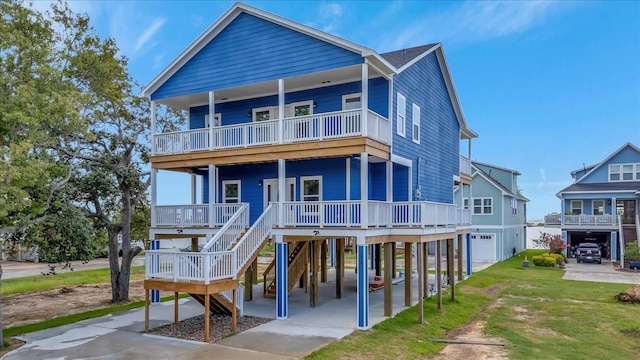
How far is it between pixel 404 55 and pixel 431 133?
12.5 feet

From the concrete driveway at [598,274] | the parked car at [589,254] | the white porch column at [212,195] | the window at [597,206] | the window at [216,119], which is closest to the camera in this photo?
the white porch column at [212,195]

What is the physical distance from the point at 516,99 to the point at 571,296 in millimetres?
37185

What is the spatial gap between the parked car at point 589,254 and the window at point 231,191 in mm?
28436

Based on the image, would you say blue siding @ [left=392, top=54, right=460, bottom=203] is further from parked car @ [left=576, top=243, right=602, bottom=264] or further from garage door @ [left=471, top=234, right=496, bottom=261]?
parked car @ [left=576, top=243, right=602, bottom=264]

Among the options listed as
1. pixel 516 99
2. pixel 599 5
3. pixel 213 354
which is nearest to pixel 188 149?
pixel 213 354

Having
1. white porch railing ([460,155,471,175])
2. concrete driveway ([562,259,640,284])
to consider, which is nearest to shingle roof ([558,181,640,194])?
concrete driveway ([562,259,640,284])

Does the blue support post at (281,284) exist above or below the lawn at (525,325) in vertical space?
above

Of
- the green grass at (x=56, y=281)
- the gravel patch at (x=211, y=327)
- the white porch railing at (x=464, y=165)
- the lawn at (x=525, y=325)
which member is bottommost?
the green grass at (x=56, y=281)

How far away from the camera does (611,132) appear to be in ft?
155

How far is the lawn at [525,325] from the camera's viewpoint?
1212cm

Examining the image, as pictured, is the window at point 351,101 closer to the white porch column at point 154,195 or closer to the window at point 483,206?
the white porch column at point 154,195

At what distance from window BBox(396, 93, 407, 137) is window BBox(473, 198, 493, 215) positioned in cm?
2122

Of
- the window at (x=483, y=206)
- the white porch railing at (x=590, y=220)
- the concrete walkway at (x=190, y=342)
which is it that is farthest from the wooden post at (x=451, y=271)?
the white porch railing at (x=590, y=220)

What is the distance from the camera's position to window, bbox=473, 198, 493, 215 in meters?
36.1
